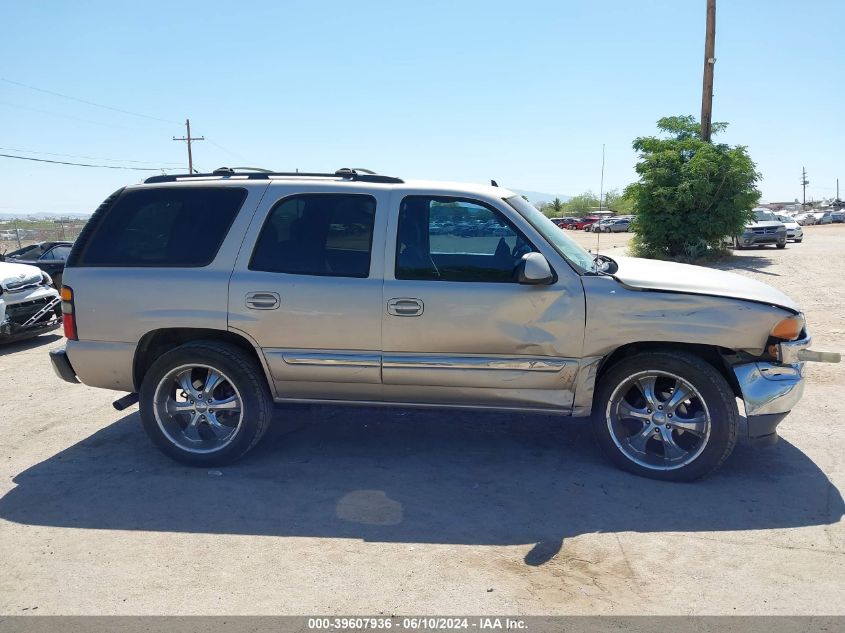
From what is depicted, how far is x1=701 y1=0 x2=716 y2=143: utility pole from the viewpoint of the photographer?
18.6 m

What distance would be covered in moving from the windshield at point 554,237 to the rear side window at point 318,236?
1042mm

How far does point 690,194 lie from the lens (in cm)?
1738

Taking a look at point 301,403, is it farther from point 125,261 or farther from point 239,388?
point 125,261

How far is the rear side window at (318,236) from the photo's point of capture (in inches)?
188

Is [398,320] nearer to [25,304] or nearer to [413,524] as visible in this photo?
[413,524]

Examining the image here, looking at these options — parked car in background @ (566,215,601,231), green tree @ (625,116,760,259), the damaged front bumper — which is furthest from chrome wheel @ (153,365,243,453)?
parked car in background @ (566,215,601,231)

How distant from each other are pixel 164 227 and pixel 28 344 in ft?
20.8

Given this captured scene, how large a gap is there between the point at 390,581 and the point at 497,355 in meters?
1.72

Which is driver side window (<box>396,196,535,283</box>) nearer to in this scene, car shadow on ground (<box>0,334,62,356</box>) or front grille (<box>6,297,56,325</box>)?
front grille (<box>6,297,56,325</box>)

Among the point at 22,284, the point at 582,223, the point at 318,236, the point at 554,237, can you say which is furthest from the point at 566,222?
the point at 318,236

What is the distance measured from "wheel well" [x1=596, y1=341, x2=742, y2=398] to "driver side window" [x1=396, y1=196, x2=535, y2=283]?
36.5 inches
